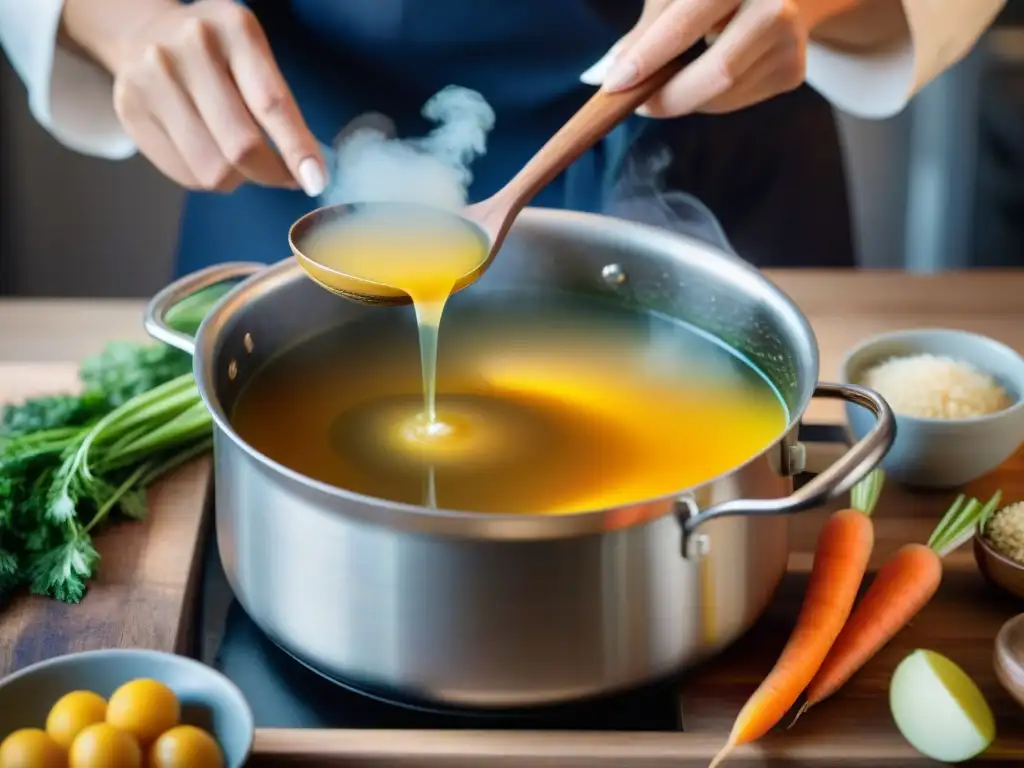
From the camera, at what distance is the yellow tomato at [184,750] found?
2.87 ft

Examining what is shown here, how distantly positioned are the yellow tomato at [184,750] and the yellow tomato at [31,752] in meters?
0.06

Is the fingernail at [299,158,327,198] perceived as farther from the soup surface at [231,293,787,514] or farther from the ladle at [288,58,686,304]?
the soup surface at [231,293,787,514]

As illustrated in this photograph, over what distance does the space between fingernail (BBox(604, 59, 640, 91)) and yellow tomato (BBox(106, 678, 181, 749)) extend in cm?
70

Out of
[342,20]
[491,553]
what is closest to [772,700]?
[491,553]

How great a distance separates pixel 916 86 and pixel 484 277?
0.65m

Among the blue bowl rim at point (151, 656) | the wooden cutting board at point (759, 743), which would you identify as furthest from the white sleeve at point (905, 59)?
the blue bowl rim at point (151, 656)

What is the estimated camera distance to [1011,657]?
1.01m

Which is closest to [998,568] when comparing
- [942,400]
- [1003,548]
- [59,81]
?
[1003,548]

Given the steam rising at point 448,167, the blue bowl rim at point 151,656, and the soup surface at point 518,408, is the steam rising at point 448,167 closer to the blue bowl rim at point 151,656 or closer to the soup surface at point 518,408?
the soup surface at point 518,408

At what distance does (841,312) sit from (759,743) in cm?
89

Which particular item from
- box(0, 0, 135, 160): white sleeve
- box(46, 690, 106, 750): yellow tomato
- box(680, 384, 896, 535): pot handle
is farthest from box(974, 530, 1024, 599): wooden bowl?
box(0, 0, 135, 160): white sleeve

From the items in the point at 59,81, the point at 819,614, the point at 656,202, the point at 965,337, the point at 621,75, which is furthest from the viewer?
the point at 656,202

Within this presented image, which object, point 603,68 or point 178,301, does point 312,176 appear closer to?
point 178,301

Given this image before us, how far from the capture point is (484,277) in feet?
4.71
